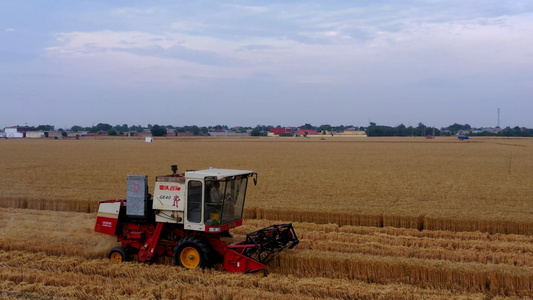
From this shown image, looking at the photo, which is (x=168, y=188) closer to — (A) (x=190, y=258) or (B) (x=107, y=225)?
(A) (x=190, y=258)

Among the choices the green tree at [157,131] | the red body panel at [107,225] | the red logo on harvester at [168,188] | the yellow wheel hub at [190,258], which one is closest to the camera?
the yellow wheel hub at [190,258]

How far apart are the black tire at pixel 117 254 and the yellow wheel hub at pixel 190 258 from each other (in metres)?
1.53

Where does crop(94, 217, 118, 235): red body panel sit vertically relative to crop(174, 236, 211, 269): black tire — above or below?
above

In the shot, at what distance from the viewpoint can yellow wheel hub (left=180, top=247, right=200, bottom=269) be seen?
10.4m

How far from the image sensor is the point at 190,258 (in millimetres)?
10477

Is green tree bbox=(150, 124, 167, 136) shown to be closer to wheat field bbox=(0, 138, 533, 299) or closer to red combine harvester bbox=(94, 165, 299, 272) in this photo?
wheat field bbox=(0, 138, 533, 299)

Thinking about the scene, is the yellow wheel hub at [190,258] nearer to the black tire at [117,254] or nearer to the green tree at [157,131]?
the black tire at [117,254]

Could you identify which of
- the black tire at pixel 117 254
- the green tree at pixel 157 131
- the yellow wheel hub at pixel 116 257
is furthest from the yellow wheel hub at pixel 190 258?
the green tree at pixel 157 131

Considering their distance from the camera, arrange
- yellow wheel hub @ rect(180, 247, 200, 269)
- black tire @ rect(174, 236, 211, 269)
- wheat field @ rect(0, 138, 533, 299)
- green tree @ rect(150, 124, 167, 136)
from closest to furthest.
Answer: wheat field @ rect(0, 138, 533, 299), black tire @ rect(174, 236, 211, 269), yellow wheel hub @ rect(180, 247, 200, 269), green tree @ rect(150, 124, 167, 136)

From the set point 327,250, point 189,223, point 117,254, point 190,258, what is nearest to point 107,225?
point 117,254

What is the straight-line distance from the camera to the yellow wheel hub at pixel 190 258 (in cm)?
1043

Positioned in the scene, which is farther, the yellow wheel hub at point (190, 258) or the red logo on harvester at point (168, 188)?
the red logo on harvester at point (168, 188)

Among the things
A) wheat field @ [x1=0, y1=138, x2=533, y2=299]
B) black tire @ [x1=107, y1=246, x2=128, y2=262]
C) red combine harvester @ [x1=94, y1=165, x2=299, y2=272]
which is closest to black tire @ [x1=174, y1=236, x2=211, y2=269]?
red combine harvester @ [x1=94, y1=165, x2=299, y2=272]

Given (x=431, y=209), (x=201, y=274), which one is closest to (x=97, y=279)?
(x=201, y=274)
